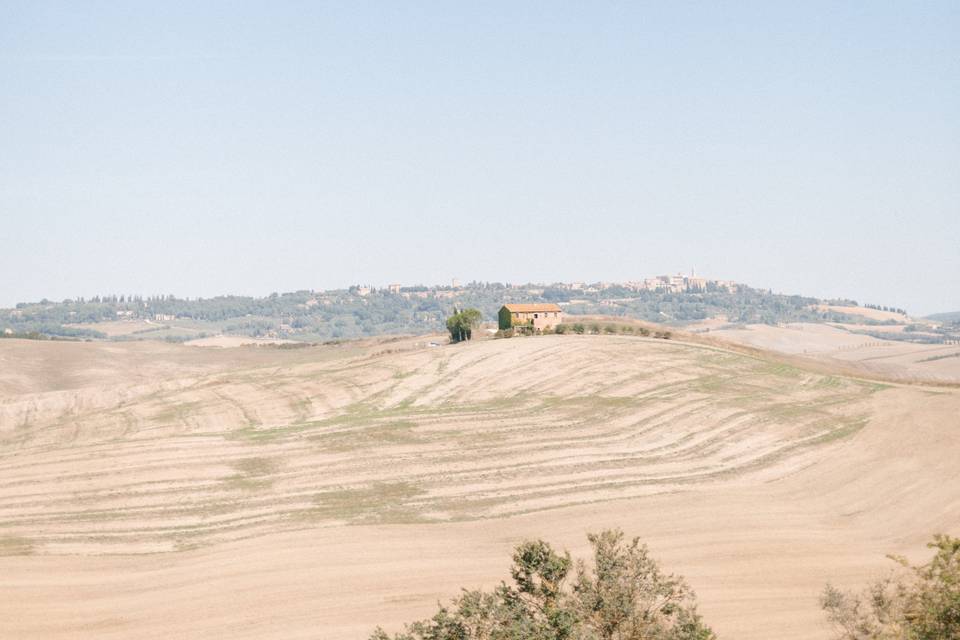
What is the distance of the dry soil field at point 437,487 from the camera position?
1608 inches

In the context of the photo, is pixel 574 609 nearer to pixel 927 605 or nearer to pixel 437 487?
pixel 927 605

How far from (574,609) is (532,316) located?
10276 centimetres

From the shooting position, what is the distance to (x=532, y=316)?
127438 millimetres

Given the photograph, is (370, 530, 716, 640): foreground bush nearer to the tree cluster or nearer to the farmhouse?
the tree cluster

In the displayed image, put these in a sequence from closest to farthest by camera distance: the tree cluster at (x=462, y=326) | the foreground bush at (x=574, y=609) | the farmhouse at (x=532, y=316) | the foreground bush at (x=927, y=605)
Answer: the foreground bush at (x=927, y=605)
the foreground bush at (x=574, y=609)
the tree cluster at (x=462, y=326)
the farmhouse at (x=532, y=316)

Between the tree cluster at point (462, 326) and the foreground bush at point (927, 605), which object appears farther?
the tree cluster at point (462, 326)

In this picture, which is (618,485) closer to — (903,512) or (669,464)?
(669,464)

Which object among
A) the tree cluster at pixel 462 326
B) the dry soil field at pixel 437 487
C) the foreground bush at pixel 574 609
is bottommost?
the dry soil field at pixel 437 487

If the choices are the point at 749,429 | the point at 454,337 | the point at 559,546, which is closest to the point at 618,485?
the point at 559,546

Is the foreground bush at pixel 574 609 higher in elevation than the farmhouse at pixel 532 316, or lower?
lower

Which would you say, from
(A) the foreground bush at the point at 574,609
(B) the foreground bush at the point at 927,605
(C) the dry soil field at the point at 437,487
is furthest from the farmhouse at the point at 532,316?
(A) the foreground bush at the point at 574,609

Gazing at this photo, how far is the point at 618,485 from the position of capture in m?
57.5

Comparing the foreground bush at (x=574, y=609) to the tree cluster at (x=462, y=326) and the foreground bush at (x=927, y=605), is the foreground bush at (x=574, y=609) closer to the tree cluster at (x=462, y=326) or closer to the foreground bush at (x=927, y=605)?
the foreground bush at (x=927, y=605)

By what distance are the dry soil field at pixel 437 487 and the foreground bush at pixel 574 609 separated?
40.1ft
